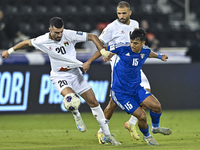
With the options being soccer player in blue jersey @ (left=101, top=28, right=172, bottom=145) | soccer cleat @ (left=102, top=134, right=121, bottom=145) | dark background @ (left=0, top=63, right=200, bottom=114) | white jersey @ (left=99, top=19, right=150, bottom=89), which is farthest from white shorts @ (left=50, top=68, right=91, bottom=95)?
dark background @ (left=0, top=63, right=200, bottom=114)

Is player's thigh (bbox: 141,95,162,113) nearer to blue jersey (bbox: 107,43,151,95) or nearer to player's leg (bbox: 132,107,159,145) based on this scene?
player's leg (bbox: 132,107,159,145)

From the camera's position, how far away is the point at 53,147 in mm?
7176

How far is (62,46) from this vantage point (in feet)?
25.5

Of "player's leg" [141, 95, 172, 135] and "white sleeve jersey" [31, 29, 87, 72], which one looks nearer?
"player's leg" [141, 95, 172, 135]

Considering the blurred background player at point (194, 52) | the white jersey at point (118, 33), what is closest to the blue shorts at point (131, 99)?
the white jersey at point (118, 33)

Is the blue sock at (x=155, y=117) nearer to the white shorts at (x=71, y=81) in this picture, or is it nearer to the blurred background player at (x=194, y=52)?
the white shorts at (x=71, y=81)

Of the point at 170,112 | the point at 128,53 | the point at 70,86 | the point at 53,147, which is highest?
the point at 128,53

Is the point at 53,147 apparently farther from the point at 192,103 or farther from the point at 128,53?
the point at 192,103

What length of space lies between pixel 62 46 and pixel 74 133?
239 centimetres

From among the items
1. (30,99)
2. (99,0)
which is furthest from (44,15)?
(30,99)

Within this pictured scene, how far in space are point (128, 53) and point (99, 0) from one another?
10655 mm

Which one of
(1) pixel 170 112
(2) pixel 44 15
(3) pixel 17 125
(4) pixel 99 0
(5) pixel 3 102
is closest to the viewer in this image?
(3) pixel 17 125

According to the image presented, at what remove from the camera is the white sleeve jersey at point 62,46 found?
7.75 meters

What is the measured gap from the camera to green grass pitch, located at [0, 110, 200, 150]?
7355mm
